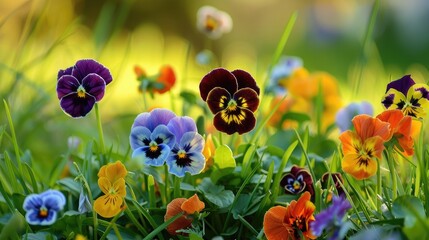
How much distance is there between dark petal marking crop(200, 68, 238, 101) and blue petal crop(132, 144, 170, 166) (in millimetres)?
120

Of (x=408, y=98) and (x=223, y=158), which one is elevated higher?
(x=408, y=98)

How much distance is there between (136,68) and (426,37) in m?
7.51

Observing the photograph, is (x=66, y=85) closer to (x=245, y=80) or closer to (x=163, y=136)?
(x=163, y=136)

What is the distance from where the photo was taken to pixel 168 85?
5.45 feet

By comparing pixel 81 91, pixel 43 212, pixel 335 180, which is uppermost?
pixel 81 91

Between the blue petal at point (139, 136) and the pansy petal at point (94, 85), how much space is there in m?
0.09

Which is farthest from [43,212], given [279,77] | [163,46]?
[163,46]

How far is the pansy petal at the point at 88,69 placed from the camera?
1.21m

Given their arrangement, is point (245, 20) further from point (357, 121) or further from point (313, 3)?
point (357, 121)

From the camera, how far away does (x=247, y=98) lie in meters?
1.20

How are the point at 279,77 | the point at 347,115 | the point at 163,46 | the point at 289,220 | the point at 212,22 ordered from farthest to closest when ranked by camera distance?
1. the point at 163,46
2. the point at 279,77
3. the point at 212,22
4. the point at 347,115
5. the point at 289,220

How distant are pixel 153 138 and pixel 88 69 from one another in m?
0.17

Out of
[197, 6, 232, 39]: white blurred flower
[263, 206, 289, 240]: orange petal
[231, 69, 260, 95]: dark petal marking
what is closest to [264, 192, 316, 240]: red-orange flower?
[263, 206, 289, 240]: orange petal

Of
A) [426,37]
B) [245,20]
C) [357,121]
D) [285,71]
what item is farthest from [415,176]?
[245,20]
